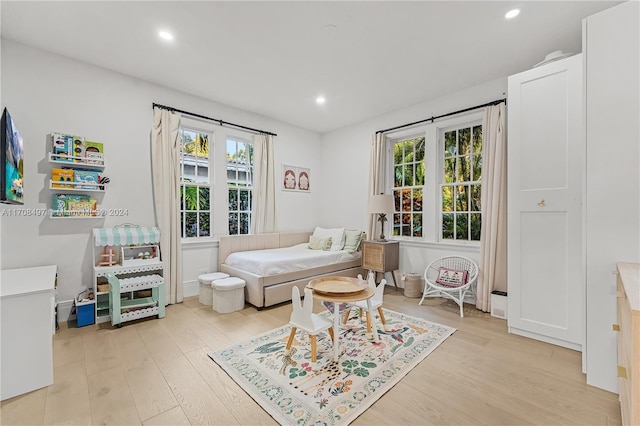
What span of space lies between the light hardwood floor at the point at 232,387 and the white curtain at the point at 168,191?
2.97 ft

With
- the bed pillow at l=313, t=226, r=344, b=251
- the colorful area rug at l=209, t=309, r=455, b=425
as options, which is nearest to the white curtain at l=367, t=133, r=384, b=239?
the bed pillow at l=313, t=226, r=344, b=251

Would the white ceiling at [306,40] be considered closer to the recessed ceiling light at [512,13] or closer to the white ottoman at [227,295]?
the recessed ceiling light at [512,13]

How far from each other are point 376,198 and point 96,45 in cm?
375

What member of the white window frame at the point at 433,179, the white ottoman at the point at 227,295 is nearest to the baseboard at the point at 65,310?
the white ottoman at the point at 227,295

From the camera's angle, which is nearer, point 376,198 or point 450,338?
point 450,338

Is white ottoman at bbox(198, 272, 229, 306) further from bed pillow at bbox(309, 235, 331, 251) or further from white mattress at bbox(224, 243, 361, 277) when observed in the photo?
bed pillow at bbox(309, 235, 331, 251)

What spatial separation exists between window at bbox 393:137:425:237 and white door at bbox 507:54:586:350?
1691 millimetres

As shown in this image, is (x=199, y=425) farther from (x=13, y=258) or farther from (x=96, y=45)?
(x=96, y=45)

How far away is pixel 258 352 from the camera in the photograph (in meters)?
2.38

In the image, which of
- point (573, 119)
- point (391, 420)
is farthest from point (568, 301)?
point (391, 420)

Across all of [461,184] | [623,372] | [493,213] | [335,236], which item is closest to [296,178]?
[335,236]

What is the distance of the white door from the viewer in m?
2.40

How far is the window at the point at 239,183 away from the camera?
448 centimetres

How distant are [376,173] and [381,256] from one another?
1.38 m
